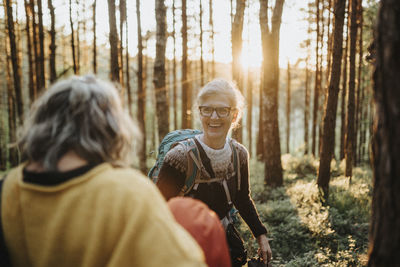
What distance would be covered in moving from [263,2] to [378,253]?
8.88 m

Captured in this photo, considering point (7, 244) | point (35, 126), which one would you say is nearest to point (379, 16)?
point (35, 126)

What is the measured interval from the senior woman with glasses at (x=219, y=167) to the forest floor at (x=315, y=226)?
8.21 feet

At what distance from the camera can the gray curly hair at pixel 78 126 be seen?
1.08 metres

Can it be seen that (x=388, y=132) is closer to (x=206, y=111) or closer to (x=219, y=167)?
(x=219, y=167)

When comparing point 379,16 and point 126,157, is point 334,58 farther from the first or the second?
point 126,157

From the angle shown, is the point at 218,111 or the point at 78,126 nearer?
the point at 78,126

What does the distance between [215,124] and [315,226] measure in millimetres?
4368

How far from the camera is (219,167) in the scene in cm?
232

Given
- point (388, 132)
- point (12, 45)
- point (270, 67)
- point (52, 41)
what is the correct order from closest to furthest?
1. point (388, 132)
2. point (270, 67)
3. point (52, 41)
4. point (12, 45)

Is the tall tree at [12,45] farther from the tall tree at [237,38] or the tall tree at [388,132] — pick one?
the tall tree at [388,132]

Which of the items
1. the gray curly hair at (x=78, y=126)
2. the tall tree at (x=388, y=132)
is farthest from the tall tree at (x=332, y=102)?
the gray curly hair at (x=78, y=126)

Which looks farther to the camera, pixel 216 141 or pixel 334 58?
pixel 334 58

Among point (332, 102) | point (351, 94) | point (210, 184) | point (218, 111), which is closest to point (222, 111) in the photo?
point (218, 111)

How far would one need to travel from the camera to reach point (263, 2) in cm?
870
